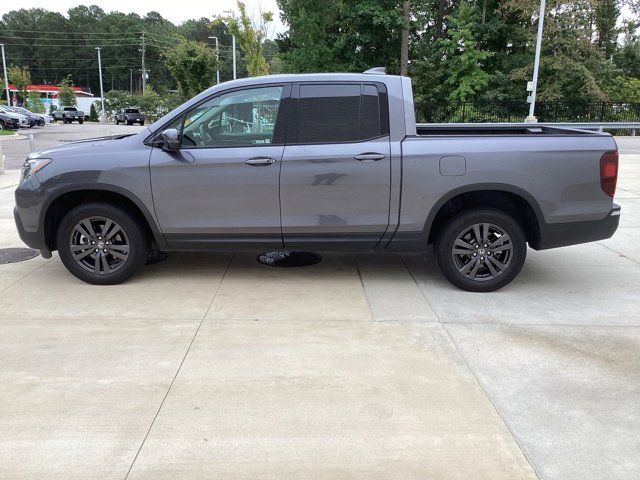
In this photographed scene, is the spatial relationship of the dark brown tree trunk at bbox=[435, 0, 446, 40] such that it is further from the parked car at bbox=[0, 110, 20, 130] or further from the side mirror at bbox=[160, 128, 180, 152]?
the side mirror at bbox=[160, 128, 180, 152]

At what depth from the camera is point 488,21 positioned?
3597 centimetres

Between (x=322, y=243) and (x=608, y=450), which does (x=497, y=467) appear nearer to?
(x=608, y=450)

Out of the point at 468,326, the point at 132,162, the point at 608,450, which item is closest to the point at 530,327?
the point at 468,326

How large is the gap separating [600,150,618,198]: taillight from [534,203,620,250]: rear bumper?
26cm

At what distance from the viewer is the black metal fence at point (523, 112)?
33.2 m

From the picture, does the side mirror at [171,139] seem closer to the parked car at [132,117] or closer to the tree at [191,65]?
the tree at [191,65]

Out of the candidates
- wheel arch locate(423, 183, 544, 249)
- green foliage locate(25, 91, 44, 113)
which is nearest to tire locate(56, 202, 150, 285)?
wheel arch locate(423, 183, 544, 249)

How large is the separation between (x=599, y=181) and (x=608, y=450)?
289cm

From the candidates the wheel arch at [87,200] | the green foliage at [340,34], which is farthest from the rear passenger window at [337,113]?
the green foliage at [340,34]

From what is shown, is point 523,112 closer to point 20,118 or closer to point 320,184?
point 320,184

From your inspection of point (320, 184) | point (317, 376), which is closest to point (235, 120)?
point (320, 184)

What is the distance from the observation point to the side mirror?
16.5ft

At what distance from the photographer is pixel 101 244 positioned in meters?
5.39

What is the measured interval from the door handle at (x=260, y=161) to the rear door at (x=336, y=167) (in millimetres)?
130
